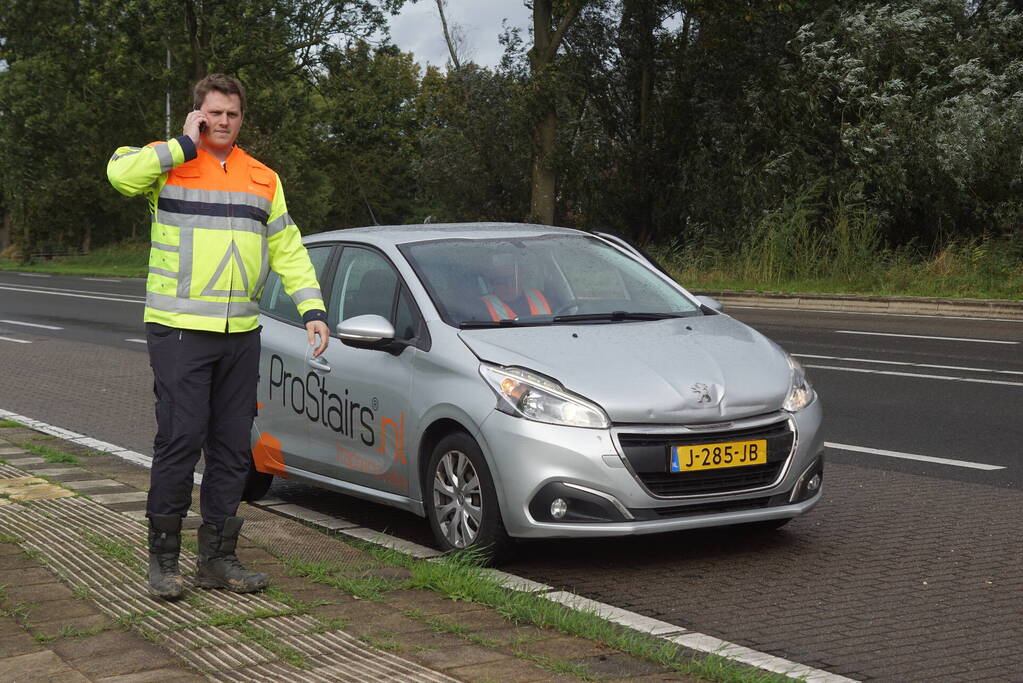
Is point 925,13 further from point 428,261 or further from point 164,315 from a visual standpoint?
point 164,315

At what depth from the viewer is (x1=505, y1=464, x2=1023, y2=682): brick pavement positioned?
15.2 ft

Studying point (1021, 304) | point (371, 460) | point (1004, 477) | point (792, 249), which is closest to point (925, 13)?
point (792, 249)

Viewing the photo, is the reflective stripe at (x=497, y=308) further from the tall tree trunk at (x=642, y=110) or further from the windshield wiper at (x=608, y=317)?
the tall tree trunk at (x=642, y=110)

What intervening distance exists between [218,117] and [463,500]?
75.2 inches

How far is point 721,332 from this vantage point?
6.40 metres

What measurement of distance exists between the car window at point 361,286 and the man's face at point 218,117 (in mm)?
1782

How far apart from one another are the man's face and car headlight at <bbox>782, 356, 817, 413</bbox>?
8.42 ft

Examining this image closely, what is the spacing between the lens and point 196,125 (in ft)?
16.1

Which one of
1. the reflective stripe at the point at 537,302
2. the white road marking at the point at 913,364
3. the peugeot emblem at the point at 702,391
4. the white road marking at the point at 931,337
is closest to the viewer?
the peugeot emblem at the point at 702,391

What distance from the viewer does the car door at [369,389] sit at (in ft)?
20.5

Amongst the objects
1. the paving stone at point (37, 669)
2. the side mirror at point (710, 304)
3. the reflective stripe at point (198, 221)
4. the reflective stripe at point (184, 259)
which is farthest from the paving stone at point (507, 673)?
the side mirror at point (710, 304)

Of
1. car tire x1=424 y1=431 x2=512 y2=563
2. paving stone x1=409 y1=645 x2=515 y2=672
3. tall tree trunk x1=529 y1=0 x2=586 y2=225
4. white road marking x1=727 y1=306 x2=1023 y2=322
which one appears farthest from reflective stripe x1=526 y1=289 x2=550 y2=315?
tall tree trunk x1=529 y1=0 x2=586 y2=225

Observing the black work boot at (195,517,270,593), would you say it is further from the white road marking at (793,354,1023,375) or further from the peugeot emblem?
the white road marking at (793,354,1023,375)

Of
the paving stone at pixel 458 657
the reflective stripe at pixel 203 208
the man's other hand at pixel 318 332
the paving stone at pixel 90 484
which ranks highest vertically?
the reflective stripe at pixel 203 208
